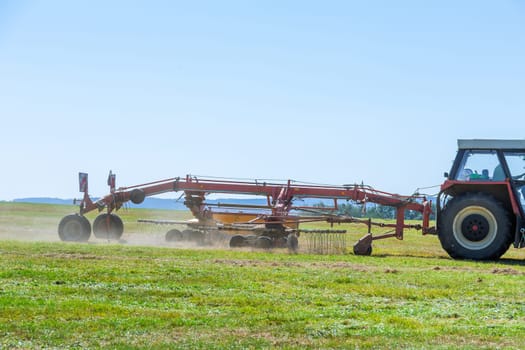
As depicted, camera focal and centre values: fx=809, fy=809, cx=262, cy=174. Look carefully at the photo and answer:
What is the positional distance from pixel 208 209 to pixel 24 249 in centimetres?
772

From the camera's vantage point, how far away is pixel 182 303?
35.4ft

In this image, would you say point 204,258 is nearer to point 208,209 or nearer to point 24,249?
point 24,249

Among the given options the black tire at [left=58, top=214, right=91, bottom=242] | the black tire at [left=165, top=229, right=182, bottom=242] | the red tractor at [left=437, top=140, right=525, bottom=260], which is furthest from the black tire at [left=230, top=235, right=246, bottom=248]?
the red tractor at [left=437, top=140, right=525, bottom=260]

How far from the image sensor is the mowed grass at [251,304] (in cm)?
843

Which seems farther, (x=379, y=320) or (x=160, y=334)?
(x=379, y=320)

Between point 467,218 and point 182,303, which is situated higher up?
point 467,218

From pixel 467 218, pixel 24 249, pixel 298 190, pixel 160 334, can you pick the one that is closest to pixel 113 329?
pixel 160 334

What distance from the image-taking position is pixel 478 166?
64.2 feet

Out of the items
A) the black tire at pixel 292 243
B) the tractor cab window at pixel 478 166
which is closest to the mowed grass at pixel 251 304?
the tractor cab window at pixel 478 166

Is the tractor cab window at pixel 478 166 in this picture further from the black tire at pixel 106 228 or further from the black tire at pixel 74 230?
the black tire at pixel 74 230

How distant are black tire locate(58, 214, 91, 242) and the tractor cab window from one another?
36.6 feet

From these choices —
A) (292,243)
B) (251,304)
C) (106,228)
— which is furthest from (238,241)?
(251,304)

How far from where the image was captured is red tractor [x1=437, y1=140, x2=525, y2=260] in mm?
18766

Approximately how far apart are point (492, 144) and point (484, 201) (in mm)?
1376
